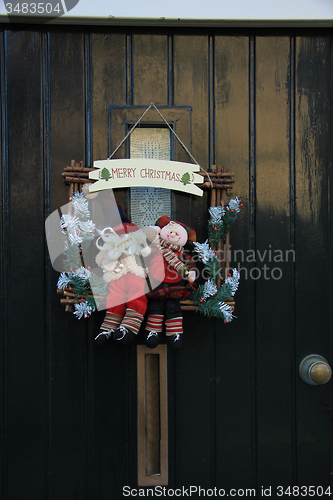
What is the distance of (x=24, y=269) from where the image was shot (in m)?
1.23

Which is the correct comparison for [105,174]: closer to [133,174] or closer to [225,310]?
[133,174]

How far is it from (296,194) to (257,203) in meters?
0.16

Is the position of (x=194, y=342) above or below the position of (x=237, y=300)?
below

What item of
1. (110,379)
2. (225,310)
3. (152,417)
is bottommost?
(152,417)

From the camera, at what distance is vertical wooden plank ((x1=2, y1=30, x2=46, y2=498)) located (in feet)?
3.98

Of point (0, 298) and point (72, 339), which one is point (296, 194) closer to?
point (72, 339)

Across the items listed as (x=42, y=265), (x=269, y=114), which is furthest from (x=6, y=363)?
(x=269, y=114)

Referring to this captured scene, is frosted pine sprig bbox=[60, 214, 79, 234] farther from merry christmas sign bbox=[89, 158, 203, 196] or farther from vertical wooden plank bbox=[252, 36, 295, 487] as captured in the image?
vertical wooden plank bbox=[252, 36, 295, 487]

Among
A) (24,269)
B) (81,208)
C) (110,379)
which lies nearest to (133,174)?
(81,208)

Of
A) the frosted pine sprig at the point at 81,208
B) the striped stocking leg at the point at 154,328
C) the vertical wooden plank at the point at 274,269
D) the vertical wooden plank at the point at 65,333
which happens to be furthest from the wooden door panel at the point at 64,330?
the vertical wooden plank at the point at 274,269

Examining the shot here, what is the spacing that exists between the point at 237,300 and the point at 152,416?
54 cm

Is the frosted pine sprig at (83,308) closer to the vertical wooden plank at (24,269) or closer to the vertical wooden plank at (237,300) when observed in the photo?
the vertical wooden plank at (24,269)

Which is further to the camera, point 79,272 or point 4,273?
point 4,273

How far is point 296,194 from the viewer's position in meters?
1.29
